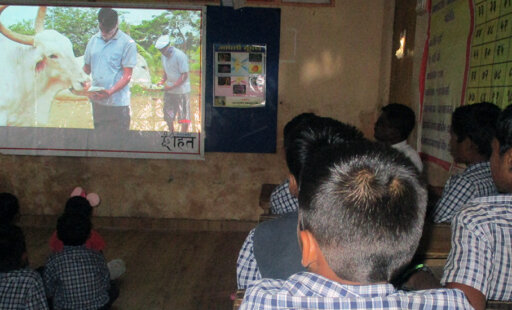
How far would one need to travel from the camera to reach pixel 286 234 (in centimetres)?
104

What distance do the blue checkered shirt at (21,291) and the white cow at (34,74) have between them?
2944mm

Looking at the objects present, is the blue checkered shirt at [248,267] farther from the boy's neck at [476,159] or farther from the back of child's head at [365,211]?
the boy's neck at [476,159]

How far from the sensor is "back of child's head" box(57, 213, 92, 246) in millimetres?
2184

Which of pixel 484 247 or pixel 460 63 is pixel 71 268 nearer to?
pixel 484 247

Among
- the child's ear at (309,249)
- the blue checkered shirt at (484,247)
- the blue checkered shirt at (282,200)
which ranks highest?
the child's ear at (309,249)

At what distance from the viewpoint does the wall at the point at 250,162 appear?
13.9 ft

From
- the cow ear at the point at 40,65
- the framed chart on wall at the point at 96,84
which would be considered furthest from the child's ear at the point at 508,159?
the cow ear at the point at 40,65

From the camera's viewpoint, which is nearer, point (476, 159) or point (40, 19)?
point (476, 159)

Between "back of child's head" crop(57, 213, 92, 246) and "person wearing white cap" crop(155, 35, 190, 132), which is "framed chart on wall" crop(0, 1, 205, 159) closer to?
"person wearing white cap" crop(155, 35, 190, 132)

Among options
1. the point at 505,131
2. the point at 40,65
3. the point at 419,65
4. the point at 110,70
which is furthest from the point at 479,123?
the point at 40,65

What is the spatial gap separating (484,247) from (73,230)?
5.99ft

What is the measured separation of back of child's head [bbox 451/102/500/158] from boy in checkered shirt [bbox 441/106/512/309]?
3.01 ft

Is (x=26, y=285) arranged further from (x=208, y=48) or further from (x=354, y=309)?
(x=208, y=48)

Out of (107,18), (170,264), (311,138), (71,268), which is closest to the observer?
(311,138)
